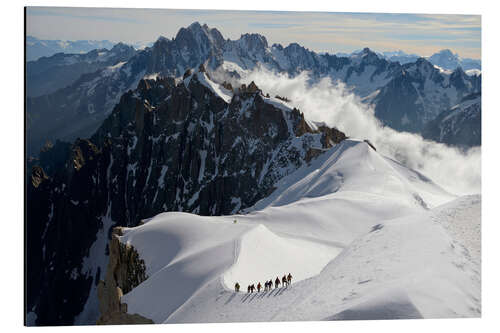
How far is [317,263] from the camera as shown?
24172mm

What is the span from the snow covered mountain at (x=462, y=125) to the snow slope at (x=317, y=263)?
17.9 feet

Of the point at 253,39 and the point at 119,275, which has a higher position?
the point at 253,39

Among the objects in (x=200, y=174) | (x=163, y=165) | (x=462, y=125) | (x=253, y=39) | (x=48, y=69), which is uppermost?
(x=253, y=39)

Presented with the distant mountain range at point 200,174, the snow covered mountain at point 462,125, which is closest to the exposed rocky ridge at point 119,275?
the distant mountain range at point 200,174

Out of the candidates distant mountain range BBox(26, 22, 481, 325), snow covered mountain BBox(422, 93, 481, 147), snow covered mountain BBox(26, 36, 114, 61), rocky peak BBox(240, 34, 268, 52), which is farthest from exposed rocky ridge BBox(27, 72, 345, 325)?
snow covered mountain BBox(26, 36, 114, 61)

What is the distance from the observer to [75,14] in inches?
776

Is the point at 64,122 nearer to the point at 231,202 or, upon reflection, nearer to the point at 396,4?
the point at 231,202

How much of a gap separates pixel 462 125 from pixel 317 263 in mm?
30498

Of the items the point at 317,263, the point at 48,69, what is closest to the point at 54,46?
the point at 48,69

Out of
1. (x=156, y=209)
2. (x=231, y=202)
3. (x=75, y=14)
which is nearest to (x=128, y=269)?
(x=75, y=14)

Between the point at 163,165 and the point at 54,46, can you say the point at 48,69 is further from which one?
the point at 163,165

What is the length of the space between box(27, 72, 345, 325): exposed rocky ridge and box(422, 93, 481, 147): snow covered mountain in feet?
55.5

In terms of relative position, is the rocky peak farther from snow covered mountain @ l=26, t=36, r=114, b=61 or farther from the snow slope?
the snow slope

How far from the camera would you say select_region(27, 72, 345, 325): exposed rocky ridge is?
266 feet
